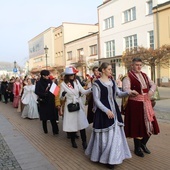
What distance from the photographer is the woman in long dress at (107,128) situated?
183 inches

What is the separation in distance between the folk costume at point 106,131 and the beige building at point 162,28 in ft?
77.4

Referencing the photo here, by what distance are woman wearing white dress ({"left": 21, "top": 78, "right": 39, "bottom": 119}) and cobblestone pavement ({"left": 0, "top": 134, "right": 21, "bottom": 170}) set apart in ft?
14.6

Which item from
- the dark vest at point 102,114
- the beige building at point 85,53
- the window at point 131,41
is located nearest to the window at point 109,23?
the beige building at point 85,53

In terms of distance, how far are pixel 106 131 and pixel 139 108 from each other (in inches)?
35.0

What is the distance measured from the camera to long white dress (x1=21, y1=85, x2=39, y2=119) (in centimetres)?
1104

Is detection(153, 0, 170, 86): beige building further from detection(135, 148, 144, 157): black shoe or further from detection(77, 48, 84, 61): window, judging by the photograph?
detection(135, 148, 144, 157): black shoe

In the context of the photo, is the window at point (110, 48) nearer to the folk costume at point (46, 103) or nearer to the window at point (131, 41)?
the window at point (131, 41)

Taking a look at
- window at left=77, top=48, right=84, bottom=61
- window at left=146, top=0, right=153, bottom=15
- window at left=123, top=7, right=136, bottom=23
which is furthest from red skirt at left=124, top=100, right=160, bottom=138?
window at left=77, top=48, right=84, bottom=61

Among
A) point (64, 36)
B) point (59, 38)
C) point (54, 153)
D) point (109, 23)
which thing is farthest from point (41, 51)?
point (54, 153)

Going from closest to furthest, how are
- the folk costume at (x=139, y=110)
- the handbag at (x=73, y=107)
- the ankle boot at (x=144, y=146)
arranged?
the folk costume at (x=139, y=110)
the ankle boot at (x=144, y=146)
the handbag at (x=73, y=107)

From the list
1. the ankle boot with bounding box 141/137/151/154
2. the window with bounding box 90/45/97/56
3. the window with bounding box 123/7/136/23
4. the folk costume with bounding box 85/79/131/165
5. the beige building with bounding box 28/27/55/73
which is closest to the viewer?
the folk costume with bounding box 85/79/131/165

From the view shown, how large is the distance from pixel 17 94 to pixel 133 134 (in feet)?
36.6

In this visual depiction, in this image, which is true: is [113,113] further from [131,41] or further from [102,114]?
[131,41]

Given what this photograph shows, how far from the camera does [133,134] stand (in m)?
5.26
